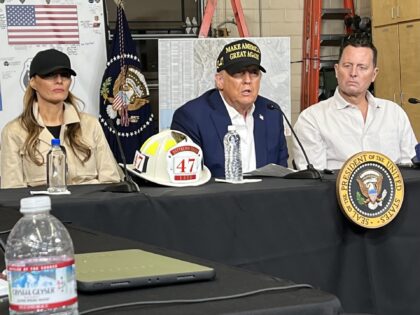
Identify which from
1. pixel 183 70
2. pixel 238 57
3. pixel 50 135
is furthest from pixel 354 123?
pixel 183 70

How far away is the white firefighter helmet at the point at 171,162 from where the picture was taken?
8.47 ft

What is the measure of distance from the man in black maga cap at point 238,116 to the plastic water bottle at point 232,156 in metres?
0.11

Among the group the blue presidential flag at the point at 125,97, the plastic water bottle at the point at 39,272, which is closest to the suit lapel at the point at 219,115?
the blue presidential flag at the point at 125,97

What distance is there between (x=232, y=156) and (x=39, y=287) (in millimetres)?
2005

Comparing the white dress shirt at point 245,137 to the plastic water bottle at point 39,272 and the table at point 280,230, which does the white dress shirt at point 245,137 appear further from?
the plastic water bottle at point 39,272

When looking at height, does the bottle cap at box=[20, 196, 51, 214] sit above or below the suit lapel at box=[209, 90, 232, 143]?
below

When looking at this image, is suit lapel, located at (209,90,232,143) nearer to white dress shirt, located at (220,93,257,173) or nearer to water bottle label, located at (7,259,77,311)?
white dress shirt, located at (220,93,257,173)

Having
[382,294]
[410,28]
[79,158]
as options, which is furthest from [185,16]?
[382,294]

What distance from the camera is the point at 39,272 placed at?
3.01 feet

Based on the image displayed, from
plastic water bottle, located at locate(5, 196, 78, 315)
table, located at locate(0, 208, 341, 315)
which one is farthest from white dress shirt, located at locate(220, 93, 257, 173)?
plastic water bottle, located at locate(5, 196, 78, 315)

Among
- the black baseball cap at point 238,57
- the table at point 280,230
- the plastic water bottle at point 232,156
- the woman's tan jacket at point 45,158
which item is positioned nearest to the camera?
the table at point 280,230

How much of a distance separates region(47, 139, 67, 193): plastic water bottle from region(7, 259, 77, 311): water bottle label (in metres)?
1.56

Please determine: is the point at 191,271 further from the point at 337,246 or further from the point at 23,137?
the point at 23,137

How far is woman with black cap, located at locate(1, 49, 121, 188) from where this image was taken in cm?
319
